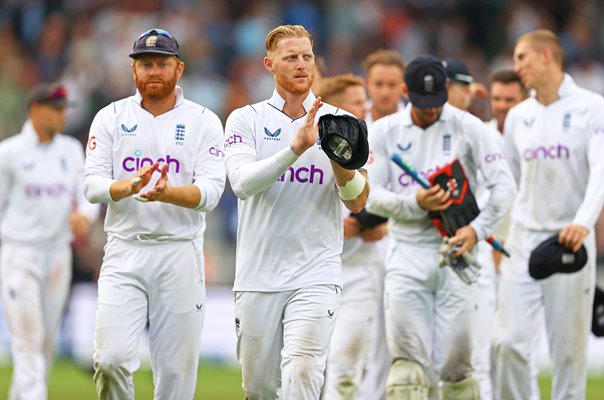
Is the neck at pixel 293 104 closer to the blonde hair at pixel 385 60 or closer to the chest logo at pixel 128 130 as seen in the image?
the chest logo at pixel 128 130

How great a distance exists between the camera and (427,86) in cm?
943

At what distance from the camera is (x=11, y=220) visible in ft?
41.5

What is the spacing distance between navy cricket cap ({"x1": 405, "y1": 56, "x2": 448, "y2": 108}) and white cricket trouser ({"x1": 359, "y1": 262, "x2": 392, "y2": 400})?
184 centimetres

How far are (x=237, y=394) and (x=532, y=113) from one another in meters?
5.40

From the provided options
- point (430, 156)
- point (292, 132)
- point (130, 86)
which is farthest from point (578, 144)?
point (130, 86)

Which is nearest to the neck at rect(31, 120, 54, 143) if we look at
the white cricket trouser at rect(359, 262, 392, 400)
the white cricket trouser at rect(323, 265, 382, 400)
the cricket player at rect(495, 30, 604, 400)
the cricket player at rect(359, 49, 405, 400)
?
the cricket player at rect(359, 49, 405, 400)

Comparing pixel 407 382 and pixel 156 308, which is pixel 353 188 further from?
pixel 407 382

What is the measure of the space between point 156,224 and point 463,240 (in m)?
2.33

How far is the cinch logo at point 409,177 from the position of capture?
9.58 metres

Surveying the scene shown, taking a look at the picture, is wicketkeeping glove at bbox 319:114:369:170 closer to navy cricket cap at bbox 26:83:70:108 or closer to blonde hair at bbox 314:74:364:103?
blonde hair at bbox 314:74:364:103

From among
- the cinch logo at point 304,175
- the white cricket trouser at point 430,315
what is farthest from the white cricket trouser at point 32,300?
the cinch logo at point 304,175

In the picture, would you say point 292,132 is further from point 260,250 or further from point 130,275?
point 130,275

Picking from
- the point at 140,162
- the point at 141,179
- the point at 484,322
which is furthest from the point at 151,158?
the point at 484,322

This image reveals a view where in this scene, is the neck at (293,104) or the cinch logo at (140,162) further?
the cinch logo at (140,162)
